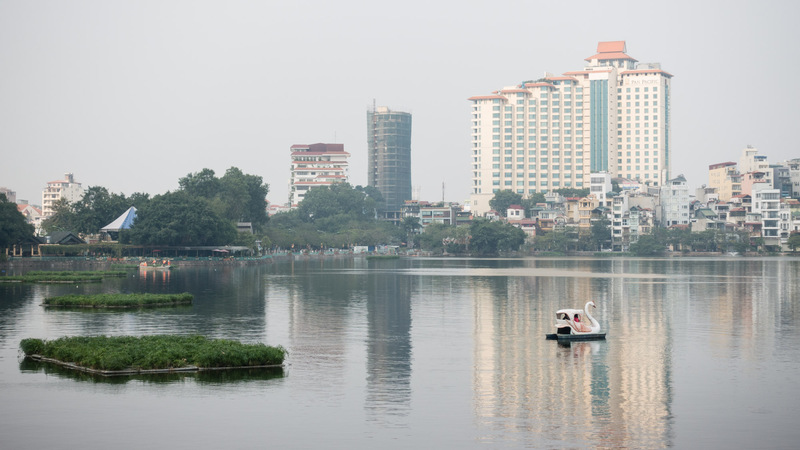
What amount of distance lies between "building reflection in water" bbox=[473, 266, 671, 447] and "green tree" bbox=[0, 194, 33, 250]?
81196 mm

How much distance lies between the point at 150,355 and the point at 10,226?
313 feet

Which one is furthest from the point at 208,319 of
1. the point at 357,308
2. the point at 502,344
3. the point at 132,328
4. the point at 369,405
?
the point at 369,405

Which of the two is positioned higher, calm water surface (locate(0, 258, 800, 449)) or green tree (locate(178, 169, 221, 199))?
green tree (locate(178, 169, 221, 199))

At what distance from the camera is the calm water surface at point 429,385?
2080 centimetres

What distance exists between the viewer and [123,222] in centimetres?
13912

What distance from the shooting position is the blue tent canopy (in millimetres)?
138500

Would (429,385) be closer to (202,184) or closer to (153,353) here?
(153,353)

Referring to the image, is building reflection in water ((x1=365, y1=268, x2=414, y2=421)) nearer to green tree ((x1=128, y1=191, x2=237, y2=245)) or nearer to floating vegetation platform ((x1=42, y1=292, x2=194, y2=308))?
floating vegetation platform ((x1=42, y1=292, x2=194, y2=308))

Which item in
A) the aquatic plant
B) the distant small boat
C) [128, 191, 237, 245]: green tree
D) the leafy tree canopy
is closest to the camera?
the aquatic plant

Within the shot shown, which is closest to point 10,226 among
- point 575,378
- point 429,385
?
point 429,385

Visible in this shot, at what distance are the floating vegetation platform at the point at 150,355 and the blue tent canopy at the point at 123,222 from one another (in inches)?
4364

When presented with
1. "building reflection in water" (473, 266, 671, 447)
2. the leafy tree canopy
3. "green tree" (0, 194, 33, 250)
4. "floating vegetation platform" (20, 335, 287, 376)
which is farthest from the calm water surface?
the leafy tree canopy

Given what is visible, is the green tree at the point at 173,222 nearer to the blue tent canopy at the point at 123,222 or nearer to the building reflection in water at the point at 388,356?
the blue tent canopy at the point at 123,222

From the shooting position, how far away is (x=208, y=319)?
47.1 m
